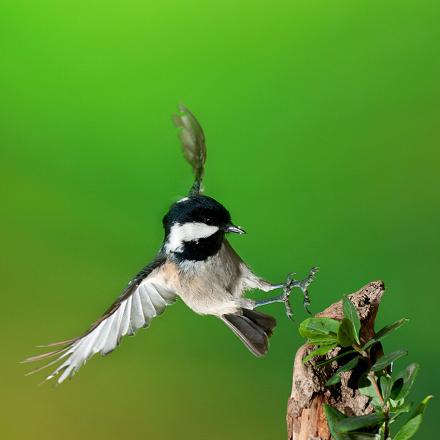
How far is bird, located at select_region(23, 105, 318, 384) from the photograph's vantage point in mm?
1162

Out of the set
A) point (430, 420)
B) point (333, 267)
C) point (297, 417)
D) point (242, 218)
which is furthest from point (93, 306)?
point (297, 417)

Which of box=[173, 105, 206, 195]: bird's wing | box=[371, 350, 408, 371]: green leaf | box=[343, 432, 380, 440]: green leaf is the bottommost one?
box=[343, 432, 380, 440]: green leaf

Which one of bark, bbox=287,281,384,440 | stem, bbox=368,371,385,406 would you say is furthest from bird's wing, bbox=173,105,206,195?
stem, bbox=368,371,385,406

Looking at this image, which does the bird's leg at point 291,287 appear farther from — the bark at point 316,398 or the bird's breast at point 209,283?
the bark at point 316,398

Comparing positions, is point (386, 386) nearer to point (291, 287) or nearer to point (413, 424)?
point (413, 424)

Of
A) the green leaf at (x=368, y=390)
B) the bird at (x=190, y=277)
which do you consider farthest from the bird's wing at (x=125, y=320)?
the green leaf at (x=368, y=390)

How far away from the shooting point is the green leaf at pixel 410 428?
25.7 inches

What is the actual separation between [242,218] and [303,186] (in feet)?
0.62

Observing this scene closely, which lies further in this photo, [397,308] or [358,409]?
[397,308]

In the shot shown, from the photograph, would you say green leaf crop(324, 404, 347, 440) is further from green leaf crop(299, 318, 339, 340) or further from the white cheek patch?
the white cheek patch

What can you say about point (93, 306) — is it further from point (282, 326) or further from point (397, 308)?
point (397, 308)

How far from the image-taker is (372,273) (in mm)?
1775

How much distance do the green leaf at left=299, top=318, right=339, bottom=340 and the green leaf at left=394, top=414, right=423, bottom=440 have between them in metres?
0.13

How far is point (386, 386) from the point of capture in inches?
27.8
